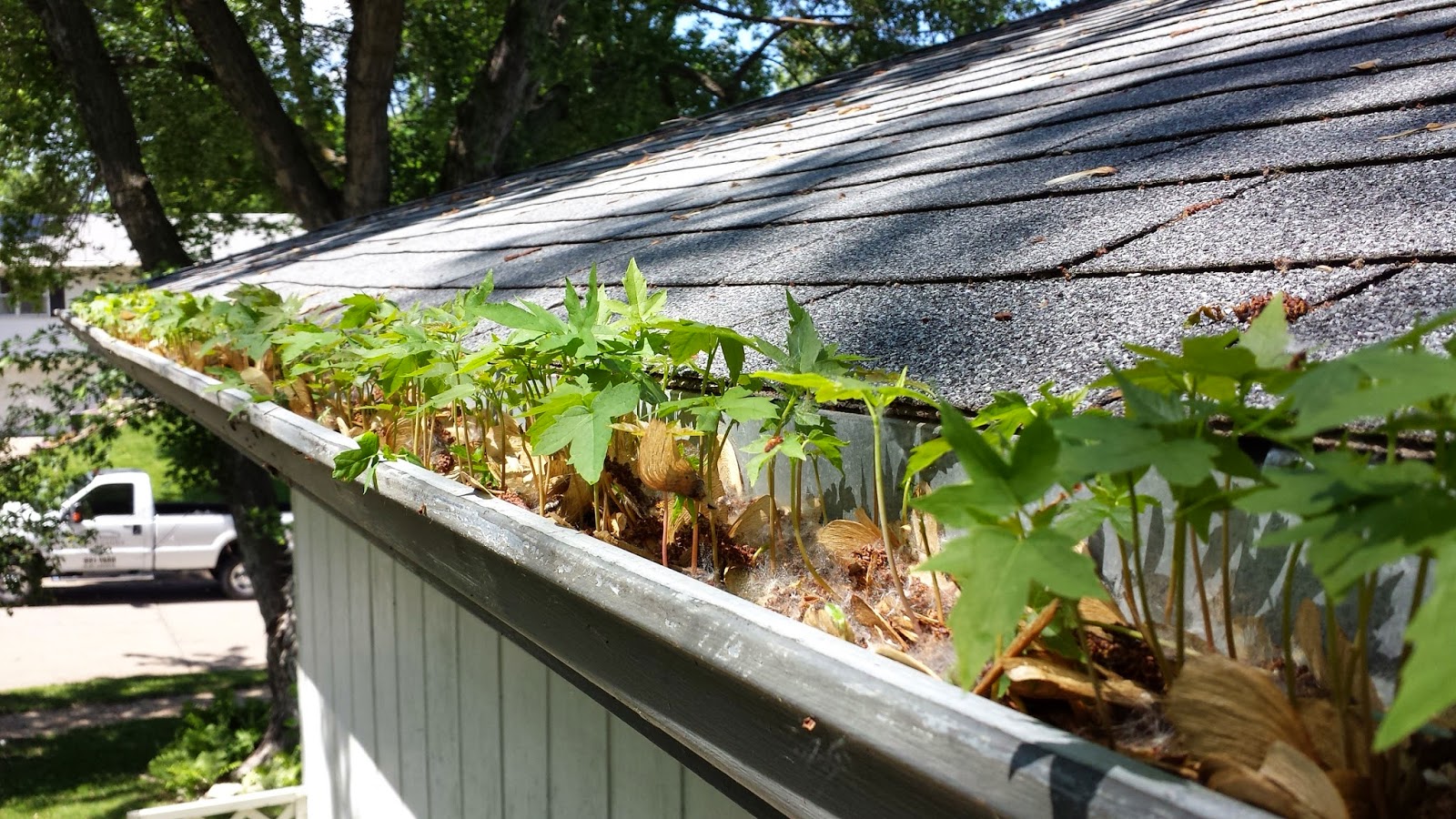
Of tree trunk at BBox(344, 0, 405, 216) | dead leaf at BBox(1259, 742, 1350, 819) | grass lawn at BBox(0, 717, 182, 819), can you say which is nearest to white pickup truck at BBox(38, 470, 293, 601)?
grass lawn at BBox(0, 717, 182, 819)

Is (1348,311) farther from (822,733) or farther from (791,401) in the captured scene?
(822,733)

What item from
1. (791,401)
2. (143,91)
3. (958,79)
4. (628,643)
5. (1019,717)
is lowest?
(628,643)

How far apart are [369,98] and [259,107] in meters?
1.04

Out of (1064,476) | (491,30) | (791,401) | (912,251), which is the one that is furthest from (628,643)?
(491,30)

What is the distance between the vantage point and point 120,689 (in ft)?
45.7

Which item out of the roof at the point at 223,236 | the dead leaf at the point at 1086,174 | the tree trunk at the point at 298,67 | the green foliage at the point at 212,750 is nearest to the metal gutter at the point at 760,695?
the dead leaf at the point at 1086,174

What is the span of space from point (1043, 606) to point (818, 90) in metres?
6.12

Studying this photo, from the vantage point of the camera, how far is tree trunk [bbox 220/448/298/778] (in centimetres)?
1054

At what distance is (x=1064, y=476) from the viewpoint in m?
0.74

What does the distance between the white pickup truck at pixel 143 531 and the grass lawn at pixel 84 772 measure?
4432 millimetres

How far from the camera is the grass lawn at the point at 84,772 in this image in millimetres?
10477

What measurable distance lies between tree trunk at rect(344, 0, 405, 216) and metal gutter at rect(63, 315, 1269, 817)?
975 cm

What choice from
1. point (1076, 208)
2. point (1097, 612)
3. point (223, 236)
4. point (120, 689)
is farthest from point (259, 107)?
point (1097, 612)

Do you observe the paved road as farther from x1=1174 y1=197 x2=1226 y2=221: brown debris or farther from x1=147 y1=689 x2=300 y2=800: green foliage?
x1=1174 y1=197 x2=1226 y2=221: brown debris
